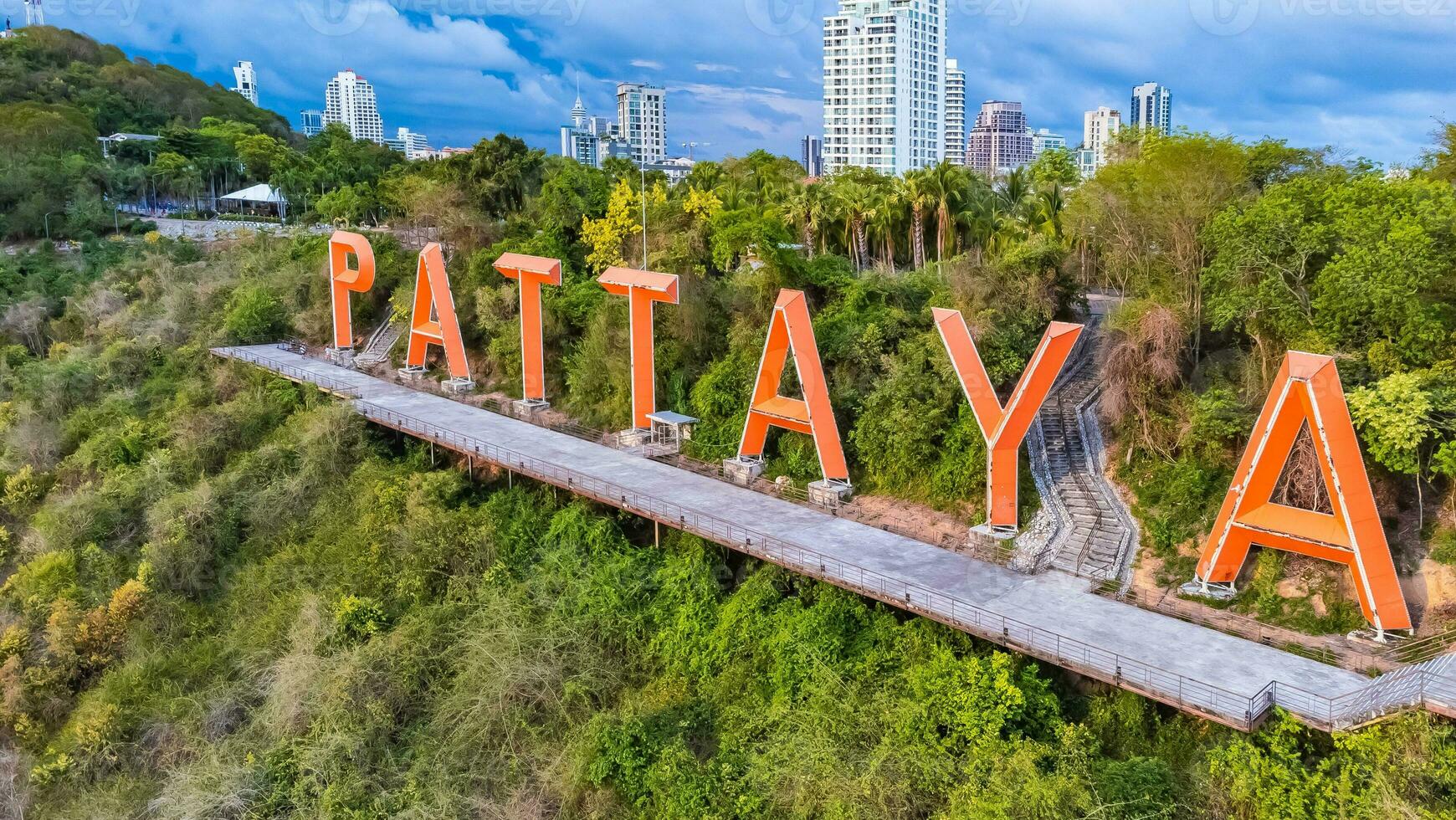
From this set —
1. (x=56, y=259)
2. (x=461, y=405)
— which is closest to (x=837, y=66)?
(x=56, y=259)

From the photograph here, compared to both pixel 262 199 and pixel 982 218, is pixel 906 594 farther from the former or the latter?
pixel 262 199

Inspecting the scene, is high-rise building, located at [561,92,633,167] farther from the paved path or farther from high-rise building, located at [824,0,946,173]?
the paved path

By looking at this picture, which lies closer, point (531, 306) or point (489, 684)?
point (489, 684)

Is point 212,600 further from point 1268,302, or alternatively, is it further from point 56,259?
point 56,259

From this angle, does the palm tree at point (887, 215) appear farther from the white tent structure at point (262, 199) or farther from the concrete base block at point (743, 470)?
the white tent structure at point (262, 199)

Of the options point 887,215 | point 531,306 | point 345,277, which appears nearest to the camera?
point 531,306

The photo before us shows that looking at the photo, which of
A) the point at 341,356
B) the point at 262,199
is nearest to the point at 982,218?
the point at 341,356

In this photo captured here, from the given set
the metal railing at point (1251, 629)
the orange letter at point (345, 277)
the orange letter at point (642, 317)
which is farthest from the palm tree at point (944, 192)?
the orange letter at point (345, 277)
